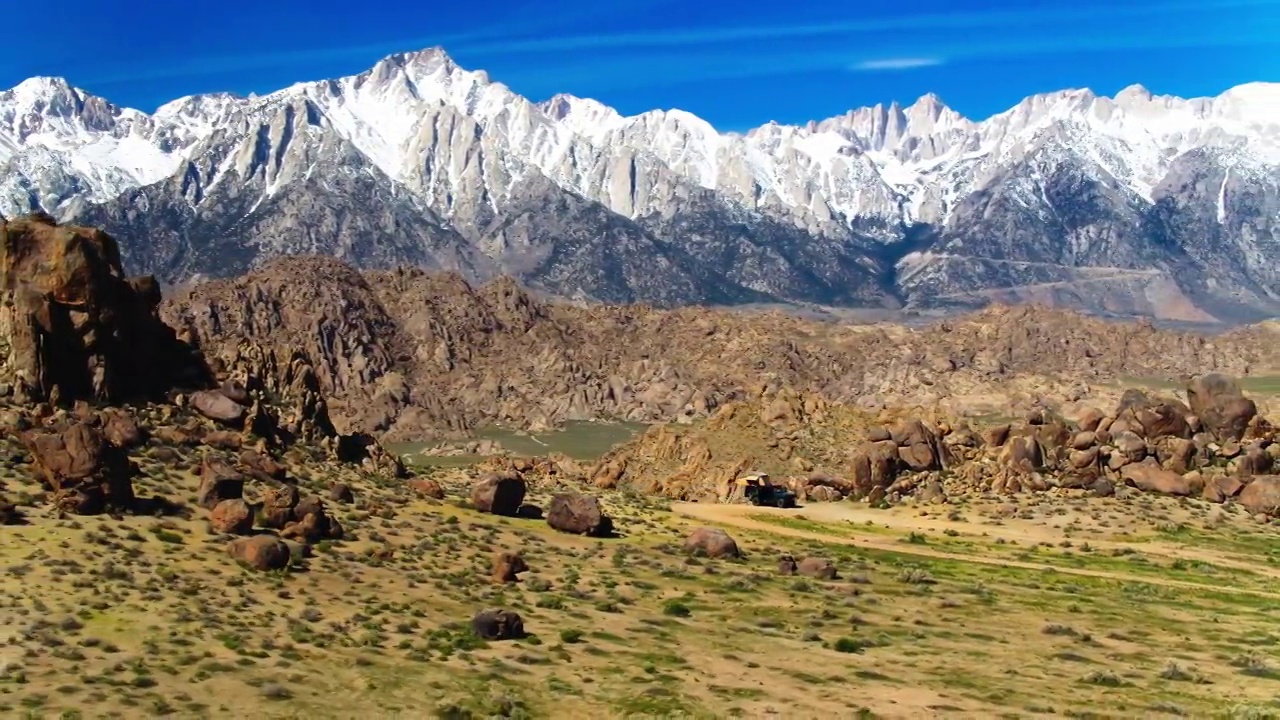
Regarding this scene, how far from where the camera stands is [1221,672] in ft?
123

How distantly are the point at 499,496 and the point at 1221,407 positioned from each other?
52680 mm

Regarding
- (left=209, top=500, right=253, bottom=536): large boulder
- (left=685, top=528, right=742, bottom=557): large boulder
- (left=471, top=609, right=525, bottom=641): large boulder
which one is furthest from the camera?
(left=685, top=528, right=742, bottom=557): large boulder

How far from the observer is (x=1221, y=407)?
8431 centimetres

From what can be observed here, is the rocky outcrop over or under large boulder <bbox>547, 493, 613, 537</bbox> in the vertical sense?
over

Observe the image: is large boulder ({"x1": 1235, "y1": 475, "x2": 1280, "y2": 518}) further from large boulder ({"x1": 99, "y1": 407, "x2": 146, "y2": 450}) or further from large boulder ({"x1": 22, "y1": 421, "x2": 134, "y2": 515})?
large boulder ({"x1": 22, "y1": 421, "x2": 134, "y2": 515})

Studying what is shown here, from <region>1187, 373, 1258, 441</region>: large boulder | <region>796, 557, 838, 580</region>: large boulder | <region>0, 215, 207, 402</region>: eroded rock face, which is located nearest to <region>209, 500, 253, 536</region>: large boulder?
<region>0, 215, 207, 402</region>: eroded rock face

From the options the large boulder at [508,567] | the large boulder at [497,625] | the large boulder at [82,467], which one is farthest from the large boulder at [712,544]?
the large boulder at [82,467]

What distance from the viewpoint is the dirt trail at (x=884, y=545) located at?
179 ft

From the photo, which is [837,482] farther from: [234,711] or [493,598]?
[234,711]

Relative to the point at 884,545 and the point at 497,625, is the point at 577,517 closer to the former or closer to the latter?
the point at 884,545

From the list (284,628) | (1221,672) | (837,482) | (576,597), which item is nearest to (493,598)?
(576,597)

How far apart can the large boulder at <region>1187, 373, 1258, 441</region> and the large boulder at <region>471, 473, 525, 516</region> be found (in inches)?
1990

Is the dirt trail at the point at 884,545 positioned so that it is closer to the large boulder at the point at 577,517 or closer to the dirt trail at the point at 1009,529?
the dirt trail at the point at 1009,529

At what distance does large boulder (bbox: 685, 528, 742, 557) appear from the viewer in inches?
2175
